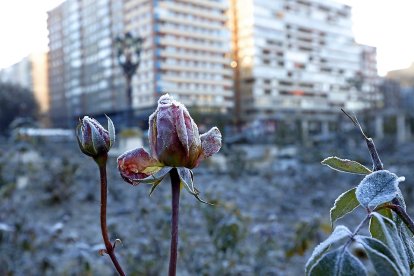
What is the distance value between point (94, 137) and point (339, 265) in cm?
11

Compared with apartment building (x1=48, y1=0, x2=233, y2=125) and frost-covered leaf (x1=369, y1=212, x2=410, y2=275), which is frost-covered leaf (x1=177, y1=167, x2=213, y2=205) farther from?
apartment building (x1=48, y1=0, x2=233, y2=125)

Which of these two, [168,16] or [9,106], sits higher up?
[168,16]

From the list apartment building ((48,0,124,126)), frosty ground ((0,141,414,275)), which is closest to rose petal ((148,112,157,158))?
frosty ground ((0,141,414,275))

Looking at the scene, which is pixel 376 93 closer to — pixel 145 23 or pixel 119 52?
pixel 145 23

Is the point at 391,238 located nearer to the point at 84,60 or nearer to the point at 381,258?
the point at 381,258

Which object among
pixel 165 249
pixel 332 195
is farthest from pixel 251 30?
pixel 165 249

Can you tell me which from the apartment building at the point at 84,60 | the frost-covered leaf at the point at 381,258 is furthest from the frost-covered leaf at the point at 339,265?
the apartment building at the point at 84,60

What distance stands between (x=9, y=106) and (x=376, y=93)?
1473cm

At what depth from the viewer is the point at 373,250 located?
127 millimetres

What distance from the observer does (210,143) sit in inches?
7.4

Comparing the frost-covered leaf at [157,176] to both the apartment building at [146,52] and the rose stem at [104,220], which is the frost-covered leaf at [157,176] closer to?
the rose stem at [104,220]

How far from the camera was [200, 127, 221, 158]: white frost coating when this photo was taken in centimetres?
18

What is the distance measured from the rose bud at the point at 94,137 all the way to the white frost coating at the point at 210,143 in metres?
0.04

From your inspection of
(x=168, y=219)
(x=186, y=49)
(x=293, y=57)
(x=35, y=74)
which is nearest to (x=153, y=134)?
(x=168, y=219)
